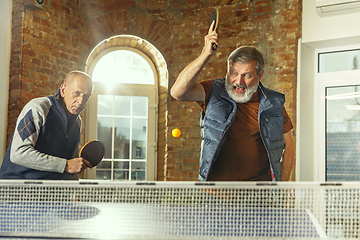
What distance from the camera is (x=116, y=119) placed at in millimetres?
5086

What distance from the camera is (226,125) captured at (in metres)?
2.21

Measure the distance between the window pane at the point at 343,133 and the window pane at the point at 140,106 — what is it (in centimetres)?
247

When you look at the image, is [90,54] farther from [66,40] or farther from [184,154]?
[184,154]

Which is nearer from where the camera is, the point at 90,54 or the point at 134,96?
the point at 90,54

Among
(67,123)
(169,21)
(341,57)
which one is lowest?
(67,123)

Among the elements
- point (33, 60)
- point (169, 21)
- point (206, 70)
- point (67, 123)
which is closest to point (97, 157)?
point (67, 123)

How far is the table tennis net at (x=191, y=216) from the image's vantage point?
4.24 feet

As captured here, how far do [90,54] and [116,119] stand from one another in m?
0.98

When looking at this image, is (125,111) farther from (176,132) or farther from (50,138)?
(50,138)

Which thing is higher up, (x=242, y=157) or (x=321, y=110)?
(x=321, y=110)

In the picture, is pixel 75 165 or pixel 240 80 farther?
pixel 240 80

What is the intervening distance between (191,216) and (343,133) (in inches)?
138

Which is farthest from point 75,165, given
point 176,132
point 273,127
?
point 176,132

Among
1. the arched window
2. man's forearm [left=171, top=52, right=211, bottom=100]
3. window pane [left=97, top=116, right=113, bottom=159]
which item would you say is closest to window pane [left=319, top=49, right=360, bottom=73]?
the arched window
